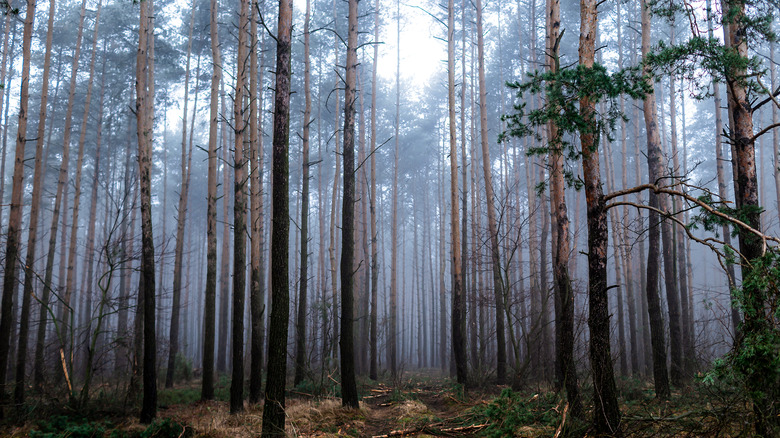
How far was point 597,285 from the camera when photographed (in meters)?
5.93

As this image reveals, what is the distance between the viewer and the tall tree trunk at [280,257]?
6.60 m

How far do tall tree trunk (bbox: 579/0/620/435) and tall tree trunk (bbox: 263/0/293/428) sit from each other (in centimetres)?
414

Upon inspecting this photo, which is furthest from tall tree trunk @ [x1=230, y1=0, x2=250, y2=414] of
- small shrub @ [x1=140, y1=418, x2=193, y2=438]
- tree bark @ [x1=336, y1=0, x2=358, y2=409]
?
tree bark @ [x1=336, y1=0, x2=358, y2=409]

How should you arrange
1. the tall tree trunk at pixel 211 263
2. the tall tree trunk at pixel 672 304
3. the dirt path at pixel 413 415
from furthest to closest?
the tall tree trunk at pixel 211 263 < the tall tree trunk at pixel 672 304 < the dirt path at pixel 413 415

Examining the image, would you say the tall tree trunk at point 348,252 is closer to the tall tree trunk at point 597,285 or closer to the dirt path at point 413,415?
the dirt path at point 413,415

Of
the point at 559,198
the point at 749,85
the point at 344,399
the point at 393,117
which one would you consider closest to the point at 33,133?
the point at 393,117

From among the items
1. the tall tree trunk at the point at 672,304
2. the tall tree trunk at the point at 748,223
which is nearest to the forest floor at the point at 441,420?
the tall tree trunk at the point at 748,223

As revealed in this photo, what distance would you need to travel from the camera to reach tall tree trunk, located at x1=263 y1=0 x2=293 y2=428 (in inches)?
260

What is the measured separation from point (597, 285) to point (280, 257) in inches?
172

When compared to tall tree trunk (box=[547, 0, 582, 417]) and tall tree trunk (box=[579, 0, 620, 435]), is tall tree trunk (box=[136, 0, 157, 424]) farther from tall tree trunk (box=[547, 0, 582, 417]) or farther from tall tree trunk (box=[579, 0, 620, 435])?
tall tree trunk (box=[579, 0, 620, 435])

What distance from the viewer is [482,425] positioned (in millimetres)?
7359

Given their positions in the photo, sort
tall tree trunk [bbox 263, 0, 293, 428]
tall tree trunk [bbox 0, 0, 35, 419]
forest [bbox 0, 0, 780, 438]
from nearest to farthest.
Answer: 1. forest [bbox 0, 0, 780, 438]
2. tall tree trunk [bbox 263, 0, 293, 428]
3. tall tree trunk [bbox 0, 0, 35, 419]

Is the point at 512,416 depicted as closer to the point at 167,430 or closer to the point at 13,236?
the point at 167,430

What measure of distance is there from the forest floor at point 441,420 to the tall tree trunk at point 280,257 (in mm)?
505
